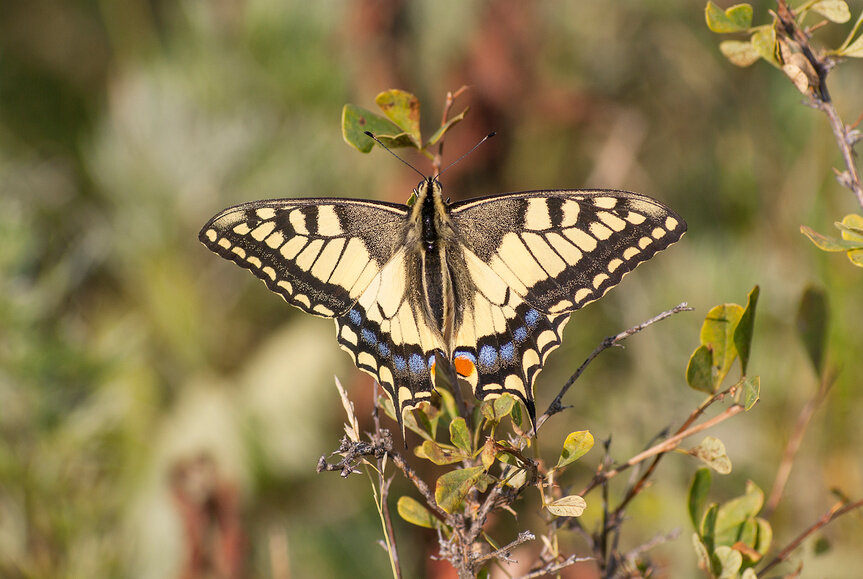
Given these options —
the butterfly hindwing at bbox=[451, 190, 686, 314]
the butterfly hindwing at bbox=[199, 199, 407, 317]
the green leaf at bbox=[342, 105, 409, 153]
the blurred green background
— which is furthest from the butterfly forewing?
the blurred green background

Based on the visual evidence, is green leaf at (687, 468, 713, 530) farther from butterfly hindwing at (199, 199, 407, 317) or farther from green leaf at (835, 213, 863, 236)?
butterfly hindwing at (199, 199, 407, 317)

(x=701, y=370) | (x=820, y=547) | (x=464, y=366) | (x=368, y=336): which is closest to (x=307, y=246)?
(x=368, y=336)

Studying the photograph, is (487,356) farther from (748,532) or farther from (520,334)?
(748,532)

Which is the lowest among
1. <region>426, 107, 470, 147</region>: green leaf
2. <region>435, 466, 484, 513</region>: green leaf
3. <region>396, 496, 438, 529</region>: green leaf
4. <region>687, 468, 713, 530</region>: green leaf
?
<region>687, 468, 713, 530</region>: green leaf

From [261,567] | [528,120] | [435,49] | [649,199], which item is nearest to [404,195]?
[528,120]

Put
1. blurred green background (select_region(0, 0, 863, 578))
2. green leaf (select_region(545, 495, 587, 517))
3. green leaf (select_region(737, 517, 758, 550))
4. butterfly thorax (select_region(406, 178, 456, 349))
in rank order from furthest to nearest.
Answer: blurred green background (select_region(0, 0, 863, 578))
butterfly thorax (select_region(406, 178, 456, 349))
green leaf (select_region(737, 517, 758, 550))
green leaf (select_region(545, 495, 587, 517))

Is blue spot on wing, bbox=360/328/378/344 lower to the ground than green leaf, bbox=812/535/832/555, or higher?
higher

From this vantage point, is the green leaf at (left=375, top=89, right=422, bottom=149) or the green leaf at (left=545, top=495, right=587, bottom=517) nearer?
the green leaf at (left=545, top=495, right=587, bottom=517)

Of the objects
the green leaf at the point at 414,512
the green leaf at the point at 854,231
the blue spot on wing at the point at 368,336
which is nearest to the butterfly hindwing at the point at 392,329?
the blue spot on wing at the point at 368,336
